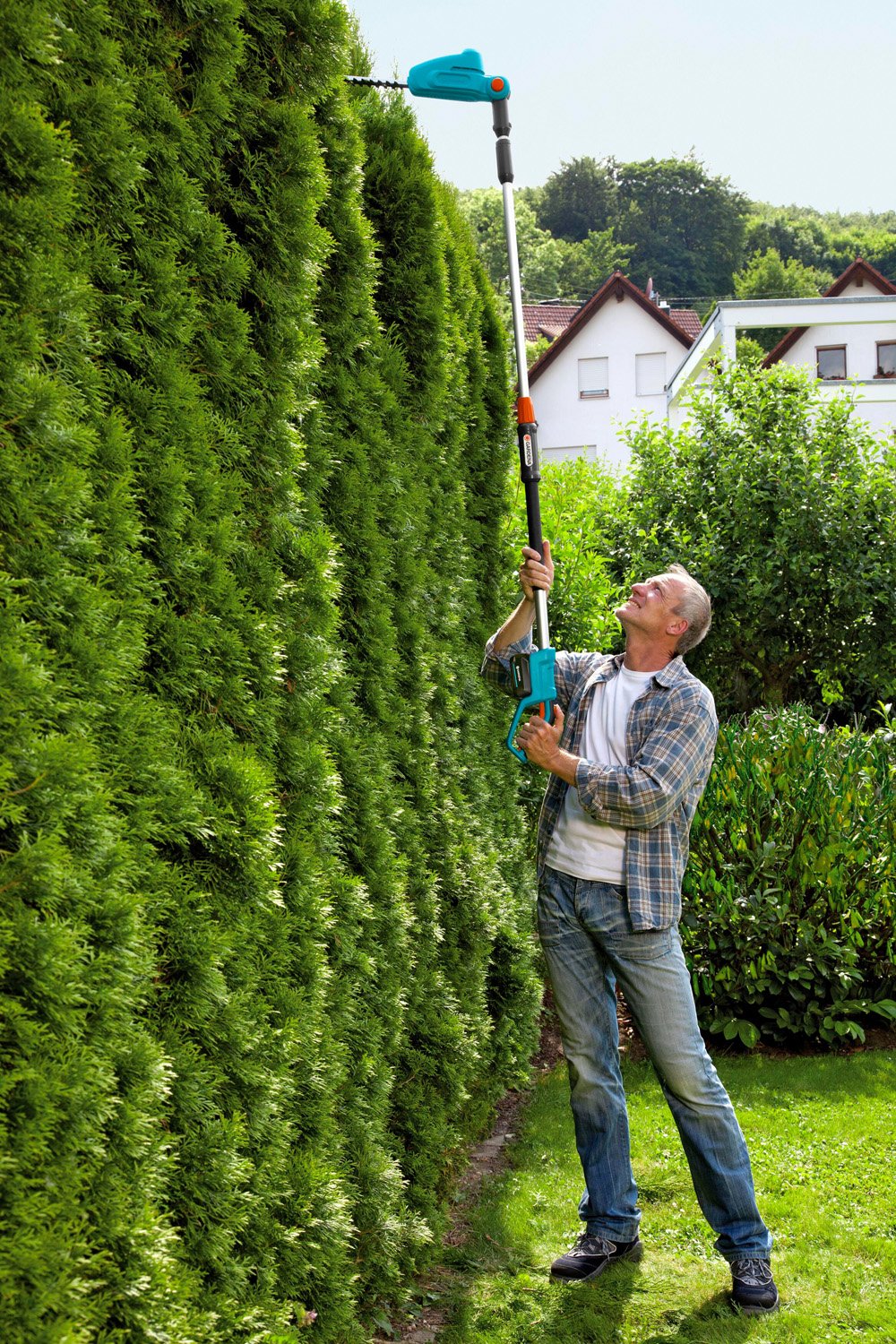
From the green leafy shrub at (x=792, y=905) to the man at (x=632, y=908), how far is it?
244cm

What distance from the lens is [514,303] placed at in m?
4.01

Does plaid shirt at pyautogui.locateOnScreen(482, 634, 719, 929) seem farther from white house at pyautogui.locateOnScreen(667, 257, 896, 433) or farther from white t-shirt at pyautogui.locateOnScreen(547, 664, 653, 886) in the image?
white house at pyautogui.locateOnScreen(667, 257, 896, 433)

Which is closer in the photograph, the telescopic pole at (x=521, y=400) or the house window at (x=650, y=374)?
the telescopic pole at (x=521, y=400)

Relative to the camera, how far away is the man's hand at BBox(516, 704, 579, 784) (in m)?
3.72

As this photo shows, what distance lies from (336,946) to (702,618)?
66.8 inches

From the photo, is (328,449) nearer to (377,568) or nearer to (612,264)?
(377,568)

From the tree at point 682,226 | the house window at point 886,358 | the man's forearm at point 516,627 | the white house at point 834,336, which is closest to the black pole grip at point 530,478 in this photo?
the man's forearm at point 516,627

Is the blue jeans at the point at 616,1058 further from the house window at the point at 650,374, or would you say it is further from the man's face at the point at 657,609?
the house window at the point at 650,374

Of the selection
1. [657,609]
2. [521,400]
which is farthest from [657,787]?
[521,400]

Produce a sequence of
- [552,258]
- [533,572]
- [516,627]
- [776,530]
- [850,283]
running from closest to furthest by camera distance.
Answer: [533,572] → [516,627] → [776,530] → [850,283] → [552,258]

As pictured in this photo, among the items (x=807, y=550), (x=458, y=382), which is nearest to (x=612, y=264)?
(x=807, y=550)

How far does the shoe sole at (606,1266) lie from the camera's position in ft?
12.6

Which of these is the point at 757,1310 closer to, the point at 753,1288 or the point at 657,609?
the point at 753,1288

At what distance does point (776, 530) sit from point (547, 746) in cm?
764
